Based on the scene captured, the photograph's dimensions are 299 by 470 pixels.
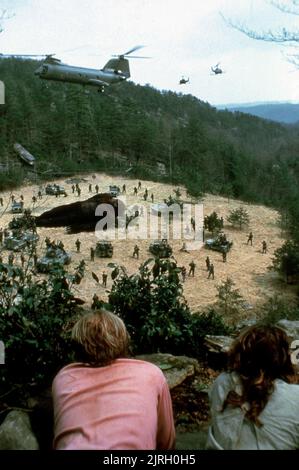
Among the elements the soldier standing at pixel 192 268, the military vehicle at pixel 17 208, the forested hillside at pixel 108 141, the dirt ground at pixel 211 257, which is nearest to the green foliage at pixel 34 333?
the dirt ground at pixel 211 257

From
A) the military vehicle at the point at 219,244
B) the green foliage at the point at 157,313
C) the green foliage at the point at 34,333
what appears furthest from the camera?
the military vehicle at the point at 219,244

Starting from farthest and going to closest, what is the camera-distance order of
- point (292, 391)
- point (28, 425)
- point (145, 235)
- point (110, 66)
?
point (145, 235) < point (110, 66) < point (28, 425) < point (292, 391)

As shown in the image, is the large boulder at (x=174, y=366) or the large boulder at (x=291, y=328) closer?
the large boulder at (x=174, y=366)

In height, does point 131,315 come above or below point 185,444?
above

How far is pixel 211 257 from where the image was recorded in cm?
1552

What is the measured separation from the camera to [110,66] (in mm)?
9961

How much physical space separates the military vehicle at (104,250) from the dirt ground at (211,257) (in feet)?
0.64

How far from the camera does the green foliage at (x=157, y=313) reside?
4.03 m

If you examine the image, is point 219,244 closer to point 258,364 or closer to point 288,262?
point 288,262

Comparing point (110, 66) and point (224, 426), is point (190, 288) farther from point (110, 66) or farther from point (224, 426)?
point (224, 426)

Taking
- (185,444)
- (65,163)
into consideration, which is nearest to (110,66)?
(185,444)

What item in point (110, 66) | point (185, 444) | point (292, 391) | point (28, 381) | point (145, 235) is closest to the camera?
point (292, 391)

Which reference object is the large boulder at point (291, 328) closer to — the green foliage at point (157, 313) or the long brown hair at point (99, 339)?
the green foliage at point (157, 313)
